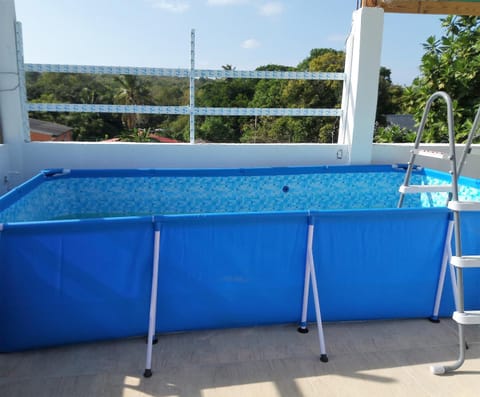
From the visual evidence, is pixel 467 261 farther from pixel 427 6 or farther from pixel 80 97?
pixel 80 97

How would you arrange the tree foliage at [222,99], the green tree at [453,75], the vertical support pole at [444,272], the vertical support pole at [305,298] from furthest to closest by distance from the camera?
1. the tree foliage at [222,99]
2. the green tree at [453,75]
3. the vertical support pole at [444,272]
4. the vertical support pole at [305,298]

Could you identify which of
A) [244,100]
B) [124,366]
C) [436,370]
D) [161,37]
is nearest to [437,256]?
[436,370]

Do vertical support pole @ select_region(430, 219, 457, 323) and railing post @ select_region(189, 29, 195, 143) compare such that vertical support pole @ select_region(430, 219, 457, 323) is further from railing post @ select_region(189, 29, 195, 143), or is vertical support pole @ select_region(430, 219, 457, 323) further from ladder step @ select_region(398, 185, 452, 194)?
railing post @ select_region(189, 29, 195, 143)

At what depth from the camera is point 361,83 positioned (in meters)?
4.61

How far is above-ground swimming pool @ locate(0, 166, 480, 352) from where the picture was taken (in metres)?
2.20

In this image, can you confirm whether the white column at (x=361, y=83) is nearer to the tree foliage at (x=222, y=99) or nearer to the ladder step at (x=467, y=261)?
the ladder step at (x=467, y=261)

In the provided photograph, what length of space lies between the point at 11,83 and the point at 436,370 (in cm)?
461

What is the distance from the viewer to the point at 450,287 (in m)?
2.75

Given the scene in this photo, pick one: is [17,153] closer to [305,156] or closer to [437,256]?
[305,156]

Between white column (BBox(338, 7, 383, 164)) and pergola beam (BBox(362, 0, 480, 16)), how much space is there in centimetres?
11

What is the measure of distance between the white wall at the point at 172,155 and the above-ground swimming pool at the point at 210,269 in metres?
1.29

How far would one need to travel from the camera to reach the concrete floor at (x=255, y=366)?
203 centimetres

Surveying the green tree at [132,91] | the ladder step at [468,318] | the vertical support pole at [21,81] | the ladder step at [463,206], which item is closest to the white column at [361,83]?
the ladder step at [463,206]

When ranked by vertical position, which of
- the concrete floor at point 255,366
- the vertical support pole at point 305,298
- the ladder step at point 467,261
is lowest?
the concrete floor at point 255,366
